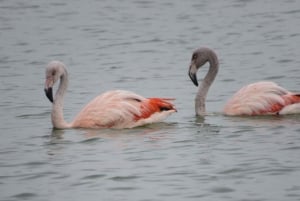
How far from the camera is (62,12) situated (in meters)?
26.1

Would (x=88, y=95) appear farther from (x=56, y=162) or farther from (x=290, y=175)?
(x=290, y=175)

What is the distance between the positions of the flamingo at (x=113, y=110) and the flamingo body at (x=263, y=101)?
921 millimetres

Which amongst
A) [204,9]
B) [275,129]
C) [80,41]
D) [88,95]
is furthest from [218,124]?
[204,9]

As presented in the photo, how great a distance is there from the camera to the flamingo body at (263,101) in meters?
13.7

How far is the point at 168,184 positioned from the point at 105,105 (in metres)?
3.05

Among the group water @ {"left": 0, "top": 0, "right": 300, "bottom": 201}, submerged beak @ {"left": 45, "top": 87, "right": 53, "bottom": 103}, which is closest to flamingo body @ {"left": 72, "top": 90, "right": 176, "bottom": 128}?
water @ {"left": 0, "top": 0, "right": 300, "bottom": 201}

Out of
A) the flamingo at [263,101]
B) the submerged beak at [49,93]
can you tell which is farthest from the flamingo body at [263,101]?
the submerged beak at [49,93]

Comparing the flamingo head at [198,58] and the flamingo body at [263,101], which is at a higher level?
the flamingo head at [198,58]

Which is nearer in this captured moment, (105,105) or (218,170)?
(218,170)

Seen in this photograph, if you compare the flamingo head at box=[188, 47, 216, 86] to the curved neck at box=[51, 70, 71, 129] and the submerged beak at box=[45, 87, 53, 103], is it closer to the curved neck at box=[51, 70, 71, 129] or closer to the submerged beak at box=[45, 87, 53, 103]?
the curved neck at box=[51, 70, 71, 129]

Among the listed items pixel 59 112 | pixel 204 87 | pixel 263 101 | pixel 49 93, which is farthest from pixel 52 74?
pixel 263 101

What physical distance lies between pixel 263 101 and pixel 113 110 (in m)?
2.02

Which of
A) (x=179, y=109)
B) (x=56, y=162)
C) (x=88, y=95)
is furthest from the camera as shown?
(x=88, y=95)

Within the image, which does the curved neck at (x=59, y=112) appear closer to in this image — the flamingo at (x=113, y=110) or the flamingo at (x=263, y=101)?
the flamingo at (x=113, y=110)
